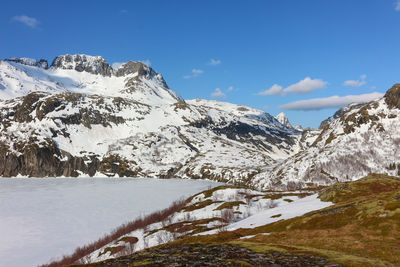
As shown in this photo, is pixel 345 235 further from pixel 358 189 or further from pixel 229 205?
pixel 229 205

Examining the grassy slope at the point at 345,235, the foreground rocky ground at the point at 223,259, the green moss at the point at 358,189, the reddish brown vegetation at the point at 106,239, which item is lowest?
the reddish brown vegetation at the point at 106,239

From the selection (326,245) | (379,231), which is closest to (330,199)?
(379,231)

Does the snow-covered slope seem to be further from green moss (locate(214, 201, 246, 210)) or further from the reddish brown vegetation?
the reddish brown vegetation

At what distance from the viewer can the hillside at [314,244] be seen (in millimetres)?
33031

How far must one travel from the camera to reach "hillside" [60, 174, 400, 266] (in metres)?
33.0

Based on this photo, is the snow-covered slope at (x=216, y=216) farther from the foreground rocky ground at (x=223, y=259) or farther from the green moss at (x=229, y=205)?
the foreground rocky ground at (x=223, y=259)

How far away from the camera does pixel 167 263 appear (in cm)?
3189

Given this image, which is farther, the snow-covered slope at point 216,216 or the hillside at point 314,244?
the snow-covered slope at point 216,216

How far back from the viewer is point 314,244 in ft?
160

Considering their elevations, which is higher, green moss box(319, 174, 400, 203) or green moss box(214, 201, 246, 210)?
green moss box(319, 174, 400, 203)

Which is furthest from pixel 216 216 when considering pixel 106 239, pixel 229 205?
pixel 106 239

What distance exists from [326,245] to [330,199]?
47643mm

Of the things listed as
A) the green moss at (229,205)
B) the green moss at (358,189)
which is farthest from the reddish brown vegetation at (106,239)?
the green moss at (358,189)

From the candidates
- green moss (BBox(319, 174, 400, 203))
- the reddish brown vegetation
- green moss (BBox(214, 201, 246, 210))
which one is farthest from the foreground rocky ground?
green moss (BBox(214, 201, 246, 210))
